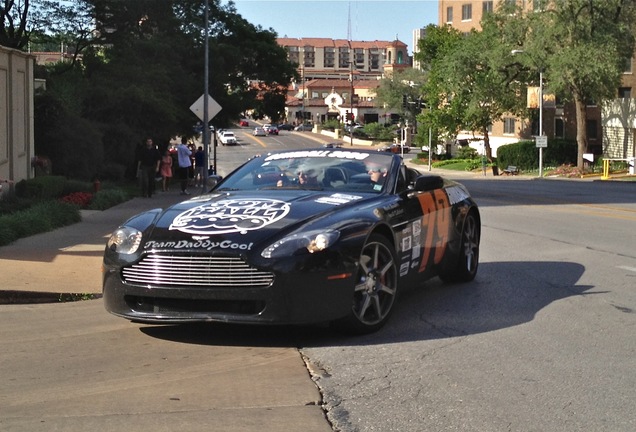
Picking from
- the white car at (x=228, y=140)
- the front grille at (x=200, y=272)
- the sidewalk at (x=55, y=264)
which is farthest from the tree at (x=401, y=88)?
the front grille at (x=200, y=272)

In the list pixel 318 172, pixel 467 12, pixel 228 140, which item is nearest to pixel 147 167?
pixel 318 172

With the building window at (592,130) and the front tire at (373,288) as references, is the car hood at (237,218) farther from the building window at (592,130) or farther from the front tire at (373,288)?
the building window at (592,130)

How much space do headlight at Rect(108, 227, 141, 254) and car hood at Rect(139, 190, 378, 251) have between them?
112 mm

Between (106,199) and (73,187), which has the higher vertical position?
(73,187)

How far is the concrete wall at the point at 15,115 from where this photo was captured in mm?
19766

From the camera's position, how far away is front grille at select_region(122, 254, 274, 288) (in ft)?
21.8

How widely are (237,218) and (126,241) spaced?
35.1 inches

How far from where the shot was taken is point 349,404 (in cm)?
552

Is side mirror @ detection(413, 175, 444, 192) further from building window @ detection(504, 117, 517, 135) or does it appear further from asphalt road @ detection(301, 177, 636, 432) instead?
building window @ detection(504, 117, 517, 135)

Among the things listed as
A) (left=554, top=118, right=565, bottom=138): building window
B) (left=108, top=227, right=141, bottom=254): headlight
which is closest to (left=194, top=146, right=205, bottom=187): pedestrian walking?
(left=108, top=227, right=141, bottom=254): headlight

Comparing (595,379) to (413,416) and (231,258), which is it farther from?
(231,258)

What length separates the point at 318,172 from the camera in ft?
28.0

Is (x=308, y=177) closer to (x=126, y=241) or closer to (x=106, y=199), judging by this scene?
(x=126, y=241)

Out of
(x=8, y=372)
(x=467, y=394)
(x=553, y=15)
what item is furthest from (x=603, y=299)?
(x=553, y=15)
